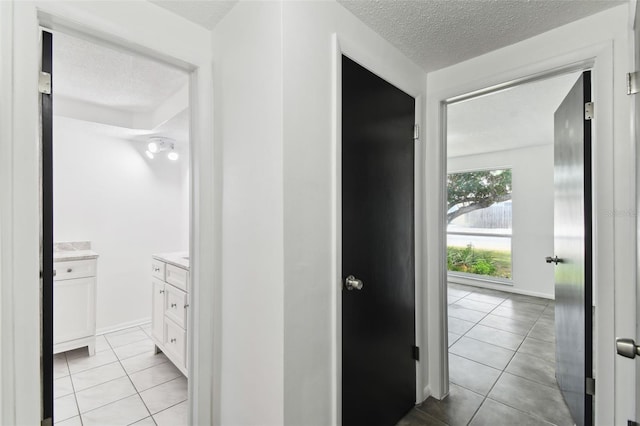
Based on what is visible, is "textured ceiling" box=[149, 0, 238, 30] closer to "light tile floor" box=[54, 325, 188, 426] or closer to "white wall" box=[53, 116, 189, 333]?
"white wall" box=[53, 116, 189, 333]

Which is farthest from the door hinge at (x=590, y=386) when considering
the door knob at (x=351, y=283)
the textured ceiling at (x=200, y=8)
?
the textured ceiling at (x=200, y=8)

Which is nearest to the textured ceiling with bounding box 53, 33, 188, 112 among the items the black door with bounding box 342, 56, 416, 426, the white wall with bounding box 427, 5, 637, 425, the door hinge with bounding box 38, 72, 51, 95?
the door hinge with bounding box 38, 72, 51, 95

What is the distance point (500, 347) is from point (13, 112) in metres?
3.79

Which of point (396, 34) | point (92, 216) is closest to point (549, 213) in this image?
point (396, 34)

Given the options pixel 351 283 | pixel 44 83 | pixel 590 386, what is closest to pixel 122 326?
pixel 44 83

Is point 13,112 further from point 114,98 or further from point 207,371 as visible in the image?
point 114,98

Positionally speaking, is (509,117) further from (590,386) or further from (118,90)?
(118,90)

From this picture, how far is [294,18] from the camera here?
45.6 inches

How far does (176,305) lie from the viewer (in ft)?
7.59

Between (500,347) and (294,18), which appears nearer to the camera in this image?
(294,18)

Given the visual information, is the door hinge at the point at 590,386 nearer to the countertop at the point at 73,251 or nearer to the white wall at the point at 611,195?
the white wall at the point at 611,195

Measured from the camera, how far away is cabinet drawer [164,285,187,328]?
7.20 feet

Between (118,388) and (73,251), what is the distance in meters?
1.63

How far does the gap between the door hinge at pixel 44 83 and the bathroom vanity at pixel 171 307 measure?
1329mm
